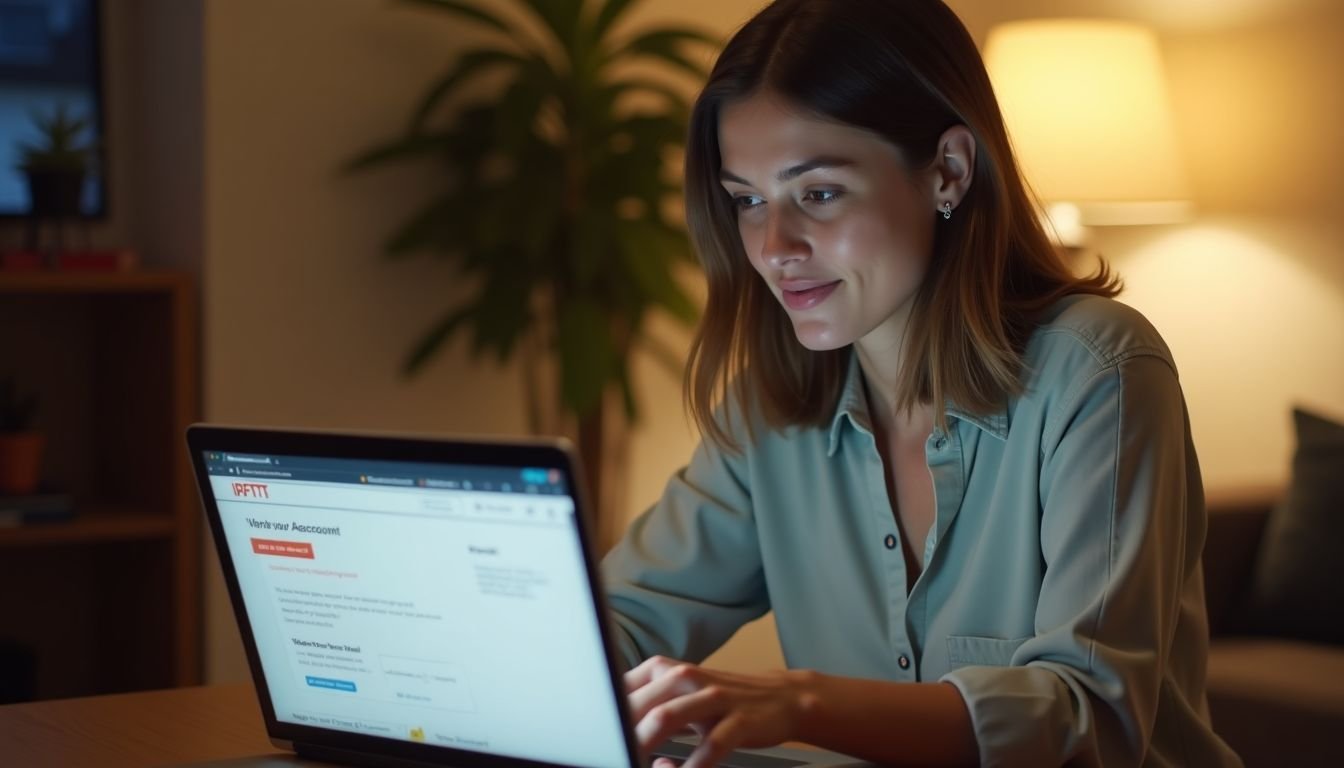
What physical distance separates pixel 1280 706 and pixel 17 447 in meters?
2.12

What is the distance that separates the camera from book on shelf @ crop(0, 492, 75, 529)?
2.46 metres

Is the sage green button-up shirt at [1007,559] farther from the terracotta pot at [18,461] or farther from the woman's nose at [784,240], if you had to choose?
the terracotta pot at [18,461]

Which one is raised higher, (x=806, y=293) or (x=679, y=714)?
(x=806, y=293)

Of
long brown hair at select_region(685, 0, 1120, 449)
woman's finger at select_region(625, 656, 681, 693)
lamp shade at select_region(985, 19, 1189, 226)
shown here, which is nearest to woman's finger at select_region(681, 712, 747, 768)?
woman's finger at select_region(625, 656, 681, 693)

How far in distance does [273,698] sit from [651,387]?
88.1 inches

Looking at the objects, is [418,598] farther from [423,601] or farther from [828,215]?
[828,215]

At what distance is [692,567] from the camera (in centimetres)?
150

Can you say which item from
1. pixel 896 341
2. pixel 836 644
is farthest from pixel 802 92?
pixel 836 644

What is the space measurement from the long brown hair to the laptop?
43 centimetres

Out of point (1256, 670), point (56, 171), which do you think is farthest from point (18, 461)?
point (1256, 670)

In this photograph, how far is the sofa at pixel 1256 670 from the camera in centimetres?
232

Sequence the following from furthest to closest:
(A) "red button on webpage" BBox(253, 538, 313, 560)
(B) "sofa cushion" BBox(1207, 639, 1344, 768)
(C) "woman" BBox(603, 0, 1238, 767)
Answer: (B) "sofa cushion" BBox(1207, 639, 1344, 768)
(C) "woman" BBox(603, 0, 1238, 767)
(A) "red button on webpage" BBox(253, 538, 313, 560)

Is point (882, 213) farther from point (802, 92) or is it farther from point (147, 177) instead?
point (147, 177)

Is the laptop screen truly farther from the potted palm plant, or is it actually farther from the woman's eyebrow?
the potted palm plant
